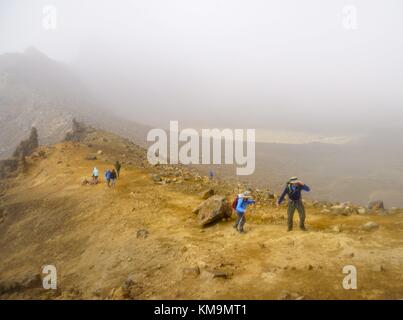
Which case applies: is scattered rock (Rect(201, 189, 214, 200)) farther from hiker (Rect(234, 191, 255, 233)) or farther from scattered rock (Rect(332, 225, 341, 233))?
scattered rock (Rect(332, 225, 341, 233))

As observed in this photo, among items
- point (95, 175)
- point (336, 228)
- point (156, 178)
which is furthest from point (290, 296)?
point (95, 175)

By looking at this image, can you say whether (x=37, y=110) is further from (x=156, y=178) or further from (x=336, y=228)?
(x=336, y=228)

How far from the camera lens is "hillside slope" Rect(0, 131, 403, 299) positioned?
898 centimetres

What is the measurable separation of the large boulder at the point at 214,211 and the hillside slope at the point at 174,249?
16.6 inches

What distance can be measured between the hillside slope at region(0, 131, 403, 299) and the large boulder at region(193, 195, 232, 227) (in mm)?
423

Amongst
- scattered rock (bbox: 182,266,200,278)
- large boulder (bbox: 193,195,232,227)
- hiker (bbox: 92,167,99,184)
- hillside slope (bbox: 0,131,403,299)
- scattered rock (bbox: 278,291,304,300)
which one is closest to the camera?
scattered rock (bbox: 278,291,304,300)

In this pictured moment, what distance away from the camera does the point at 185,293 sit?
29.7ft

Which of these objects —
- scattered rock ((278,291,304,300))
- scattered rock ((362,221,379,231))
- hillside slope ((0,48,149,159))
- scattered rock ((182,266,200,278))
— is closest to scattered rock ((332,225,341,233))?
scattered rock ((362,221,379,231))

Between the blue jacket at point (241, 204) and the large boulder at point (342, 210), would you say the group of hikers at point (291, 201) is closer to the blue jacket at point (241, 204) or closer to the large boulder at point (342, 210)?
the blue jacket at point (241, 204)

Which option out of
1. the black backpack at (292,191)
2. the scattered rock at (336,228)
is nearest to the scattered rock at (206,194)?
the black backpack at (292,191)

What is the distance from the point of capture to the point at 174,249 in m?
12.1

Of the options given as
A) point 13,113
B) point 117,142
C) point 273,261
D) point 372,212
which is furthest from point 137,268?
point 13,113

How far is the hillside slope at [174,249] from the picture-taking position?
8.98m
